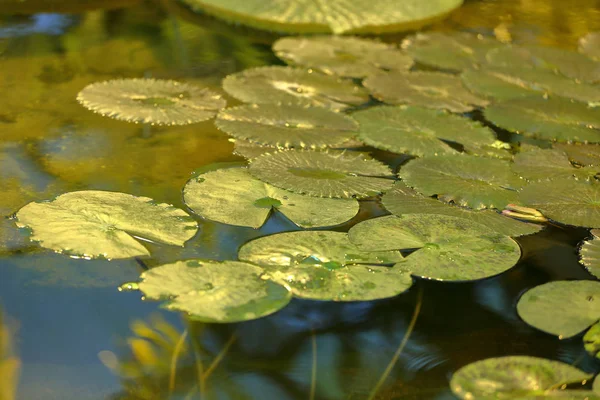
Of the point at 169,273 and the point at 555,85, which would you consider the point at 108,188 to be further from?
the point at 555,85

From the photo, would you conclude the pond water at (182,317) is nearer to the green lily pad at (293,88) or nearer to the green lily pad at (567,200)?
the green lily pad at (567,200)

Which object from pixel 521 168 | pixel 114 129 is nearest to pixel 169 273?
pixel 114 129

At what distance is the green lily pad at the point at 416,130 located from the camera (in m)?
1.75

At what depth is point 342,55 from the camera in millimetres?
2352

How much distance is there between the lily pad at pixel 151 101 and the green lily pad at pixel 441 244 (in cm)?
67

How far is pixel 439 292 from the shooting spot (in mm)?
1254

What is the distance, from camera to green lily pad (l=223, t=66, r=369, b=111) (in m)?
1.97

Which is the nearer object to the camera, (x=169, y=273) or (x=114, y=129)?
(x=169, y=273)

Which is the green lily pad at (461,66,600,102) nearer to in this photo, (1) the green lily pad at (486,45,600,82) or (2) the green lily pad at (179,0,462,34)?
(1) the green lily pad at (486,45,600,82)

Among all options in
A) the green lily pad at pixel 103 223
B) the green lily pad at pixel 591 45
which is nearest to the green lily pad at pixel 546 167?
the green lily pad at pixel 103 223

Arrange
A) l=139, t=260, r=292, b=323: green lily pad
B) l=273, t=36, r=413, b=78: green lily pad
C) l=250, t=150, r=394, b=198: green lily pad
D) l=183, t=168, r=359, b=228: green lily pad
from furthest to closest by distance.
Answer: l=273, t=36, r=413, b=78: green lily pad
l=250, t=150, r=394, b=198: green lily pad
l=183, t=168, r=359, b=228: green lily pad
l=139, t=260, r=292, b=323: green lily pad

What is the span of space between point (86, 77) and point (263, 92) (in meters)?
0.50

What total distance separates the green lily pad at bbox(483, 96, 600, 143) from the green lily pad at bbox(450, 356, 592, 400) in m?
0.93

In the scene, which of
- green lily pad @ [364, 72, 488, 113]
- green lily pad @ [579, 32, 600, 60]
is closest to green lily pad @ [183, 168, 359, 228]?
green lily pad @ [364, 72, 488, 113]
